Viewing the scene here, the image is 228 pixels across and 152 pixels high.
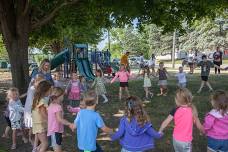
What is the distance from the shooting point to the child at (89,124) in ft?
20.7

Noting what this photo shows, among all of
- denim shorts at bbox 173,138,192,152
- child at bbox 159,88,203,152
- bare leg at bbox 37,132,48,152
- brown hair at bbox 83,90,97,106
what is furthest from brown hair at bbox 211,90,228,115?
bare leg at bbox 37,132,48,152

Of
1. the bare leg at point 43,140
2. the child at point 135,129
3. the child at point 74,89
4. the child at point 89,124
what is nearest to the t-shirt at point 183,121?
the child at point 135,129

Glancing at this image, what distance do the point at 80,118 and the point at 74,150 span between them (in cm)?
304

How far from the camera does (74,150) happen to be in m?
9.26

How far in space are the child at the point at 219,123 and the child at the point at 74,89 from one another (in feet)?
23.2

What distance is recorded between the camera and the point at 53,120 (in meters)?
7.41

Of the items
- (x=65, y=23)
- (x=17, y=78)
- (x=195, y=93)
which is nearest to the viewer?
(x=17, y=78)

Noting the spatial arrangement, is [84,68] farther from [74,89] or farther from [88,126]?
[88,126]

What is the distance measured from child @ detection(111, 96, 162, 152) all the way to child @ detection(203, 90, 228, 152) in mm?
1019

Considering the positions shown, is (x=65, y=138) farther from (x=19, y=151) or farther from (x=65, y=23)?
(x=65, y=23)

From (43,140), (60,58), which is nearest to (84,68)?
(60,58)

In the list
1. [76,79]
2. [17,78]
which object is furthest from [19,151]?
[17,78]

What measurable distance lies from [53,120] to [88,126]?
1272 mm

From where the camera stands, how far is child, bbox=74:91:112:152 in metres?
6.32
